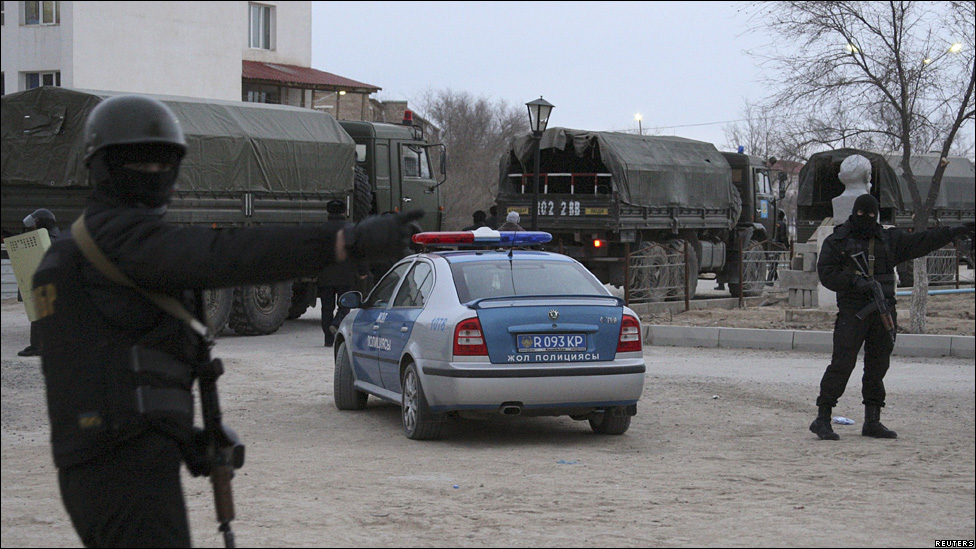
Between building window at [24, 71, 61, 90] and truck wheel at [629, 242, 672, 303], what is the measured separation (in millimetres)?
12123

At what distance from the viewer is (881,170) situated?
27281 mm

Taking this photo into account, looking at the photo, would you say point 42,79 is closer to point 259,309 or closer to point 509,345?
point 259,309

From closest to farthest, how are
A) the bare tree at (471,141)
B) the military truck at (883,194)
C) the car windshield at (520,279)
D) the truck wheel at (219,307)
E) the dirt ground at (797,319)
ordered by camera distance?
1. the car windshield at (520,279)
2. the truck wheel at (219,307)
3. the dirt ground at (797,319)
4. the military truck at (883,194)
5. the bare tree at (471,141)

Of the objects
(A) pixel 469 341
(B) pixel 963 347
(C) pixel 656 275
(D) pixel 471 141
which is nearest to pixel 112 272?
(A) pixel 469 341

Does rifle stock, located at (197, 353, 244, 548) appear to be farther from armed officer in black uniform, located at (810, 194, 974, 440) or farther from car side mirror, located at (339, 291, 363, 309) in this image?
car side mirror, located at (339, 291, 363, 309)

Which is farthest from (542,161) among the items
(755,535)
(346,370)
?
(755,535)

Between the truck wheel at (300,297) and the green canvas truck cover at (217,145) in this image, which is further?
the truck wheel at (300,297)

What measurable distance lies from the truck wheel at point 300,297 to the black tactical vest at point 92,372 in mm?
15429

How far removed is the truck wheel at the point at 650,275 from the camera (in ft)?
65.5

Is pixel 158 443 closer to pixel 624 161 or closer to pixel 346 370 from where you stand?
pixel 346 370

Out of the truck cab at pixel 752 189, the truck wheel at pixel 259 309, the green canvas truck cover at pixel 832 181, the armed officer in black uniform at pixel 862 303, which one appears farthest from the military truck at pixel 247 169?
the green canvas truck cover at pixel 832 181

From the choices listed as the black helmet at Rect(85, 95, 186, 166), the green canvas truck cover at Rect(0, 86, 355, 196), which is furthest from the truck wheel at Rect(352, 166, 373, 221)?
the black helmet at Rect(85, 95, 186, 166)

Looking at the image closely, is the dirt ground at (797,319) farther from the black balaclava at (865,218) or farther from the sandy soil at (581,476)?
the black balaclava at (865,218)

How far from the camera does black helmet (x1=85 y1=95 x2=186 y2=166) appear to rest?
2826mm
